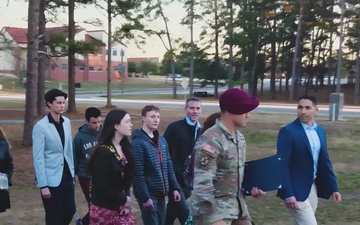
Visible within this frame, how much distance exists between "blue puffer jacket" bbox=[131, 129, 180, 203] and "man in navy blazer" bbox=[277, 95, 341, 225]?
4.06 feet

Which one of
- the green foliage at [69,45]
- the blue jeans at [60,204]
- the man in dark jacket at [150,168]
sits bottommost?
the blue jeans at [60,204]

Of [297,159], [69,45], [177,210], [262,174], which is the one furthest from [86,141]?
[69,45]

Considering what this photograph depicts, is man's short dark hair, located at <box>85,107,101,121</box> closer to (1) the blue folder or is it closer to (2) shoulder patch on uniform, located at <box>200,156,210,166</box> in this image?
(1) the blue folder

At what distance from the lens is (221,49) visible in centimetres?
5712

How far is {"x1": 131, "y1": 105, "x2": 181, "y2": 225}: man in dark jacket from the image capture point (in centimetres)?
539

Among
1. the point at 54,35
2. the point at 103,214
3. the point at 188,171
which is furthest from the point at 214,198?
the point at 54,35

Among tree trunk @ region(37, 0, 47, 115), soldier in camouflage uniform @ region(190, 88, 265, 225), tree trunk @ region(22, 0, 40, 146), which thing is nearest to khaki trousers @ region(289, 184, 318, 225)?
soldier in camouflage uniform @ region(190, 88, 265, 225)

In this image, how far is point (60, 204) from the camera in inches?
222

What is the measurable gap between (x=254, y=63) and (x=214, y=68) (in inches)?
175

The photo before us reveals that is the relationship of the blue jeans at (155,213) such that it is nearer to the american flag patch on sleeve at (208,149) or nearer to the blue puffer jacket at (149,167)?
the blue puffer jacket at (149,167)

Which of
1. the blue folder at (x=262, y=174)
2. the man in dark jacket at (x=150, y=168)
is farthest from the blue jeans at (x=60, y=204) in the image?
the blue folder at (x=262, y=174)

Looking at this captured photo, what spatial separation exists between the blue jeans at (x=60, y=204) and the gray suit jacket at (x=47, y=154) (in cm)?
10

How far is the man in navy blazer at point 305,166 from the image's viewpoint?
17.2 feet

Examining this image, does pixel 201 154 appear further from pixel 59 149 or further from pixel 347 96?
pixel 347 96
